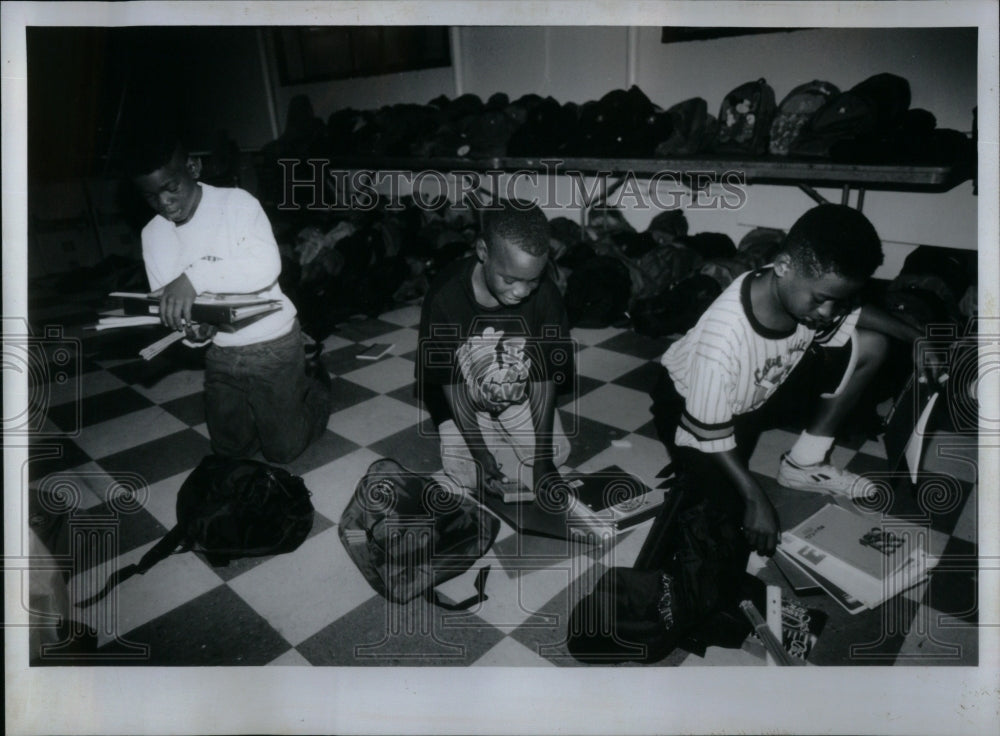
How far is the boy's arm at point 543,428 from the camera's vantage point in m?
1.21

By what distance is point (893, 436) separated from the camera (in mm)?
1246

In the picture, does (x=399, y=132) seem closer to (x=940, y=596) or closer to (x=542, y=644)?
(x=542, y=644)

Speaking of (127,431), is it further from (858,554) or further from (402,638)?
(858,554)

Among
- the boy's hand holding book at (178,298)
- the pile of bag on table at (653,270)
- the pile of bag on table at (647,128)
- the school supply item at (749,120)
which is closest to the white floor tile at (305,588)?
the boy's hand holding book at (178,298)

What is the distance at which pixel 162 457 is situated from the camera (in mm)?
1363

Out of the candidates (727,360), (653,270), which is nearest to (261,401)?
(727,360)

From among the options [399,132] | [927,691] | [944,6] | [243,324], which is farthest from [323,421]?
[399,132]

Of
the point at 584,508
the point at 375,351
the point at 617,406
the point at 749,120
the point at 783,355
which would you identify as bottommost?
the point at 584,508

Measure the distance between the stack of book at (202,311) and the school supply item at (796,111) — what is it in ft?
5.04

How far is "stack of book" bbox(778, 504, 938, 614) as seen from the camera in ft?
3.17

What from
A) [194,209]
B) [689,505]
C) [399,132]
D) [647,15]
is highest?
[399,132]

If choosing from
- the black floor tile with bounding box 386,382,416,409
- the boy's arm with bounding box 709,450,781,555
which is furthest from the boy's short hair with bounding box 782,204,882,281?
the black floor tile with bounding box 386,382,416,409

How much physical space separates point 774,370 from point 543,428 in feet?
1.54

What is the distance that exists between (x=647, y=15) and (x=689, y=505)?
2.56ft
